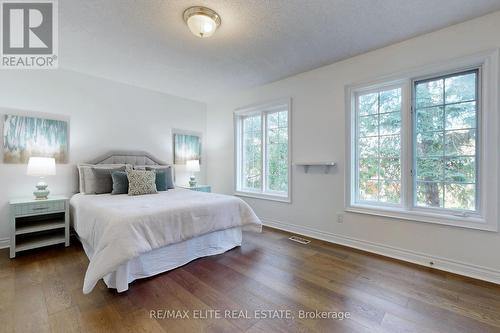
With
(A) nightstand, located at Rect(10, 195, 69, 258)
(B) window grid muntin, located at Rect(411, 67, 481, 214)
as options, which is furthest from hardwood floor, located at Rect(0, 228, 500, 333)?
(B) window grid muntin, located at Rect(411, 67, 481, 214)

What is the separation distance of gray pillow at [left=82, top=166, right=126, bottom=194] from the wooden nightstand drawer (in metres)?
0.36

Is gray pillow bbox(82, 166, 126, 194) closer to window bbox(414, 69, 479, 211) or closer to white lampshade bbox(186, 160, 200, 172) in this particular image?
white lampshade bbox(186, 160, 200, 172)

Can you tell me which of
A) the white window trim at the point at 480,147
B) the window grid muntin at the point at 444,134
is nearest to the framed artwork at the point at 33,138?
the white window trim at the point at 480,147

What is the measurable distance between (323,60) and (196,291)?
3103mm

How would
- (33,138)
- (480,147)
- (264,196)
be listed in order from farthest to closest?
(264,196)
(33,138)
(480,147)

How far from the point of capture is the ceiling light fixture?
2.04 meters

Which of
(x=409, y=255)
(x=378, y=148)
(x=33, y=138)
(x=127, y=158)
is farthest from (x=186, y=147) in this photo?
(x=409, y=255)

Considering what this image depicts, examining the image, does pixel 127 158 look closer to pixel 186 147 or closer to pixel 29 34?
pixel 186 147

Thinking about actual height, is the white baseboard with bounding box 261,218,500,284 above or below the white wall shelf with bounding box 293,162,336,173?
below

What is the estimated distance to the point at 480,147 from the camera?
2.23 meters

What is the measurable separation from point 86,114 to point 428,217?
4.78m

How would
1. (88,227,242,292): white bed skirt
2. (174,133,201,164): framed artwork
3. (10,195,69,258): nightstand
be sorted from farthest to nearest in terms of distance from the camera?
(174,133,201,164): framed artwork, (10,195,69,258): nightstand, (88,227,242,292): white bed skirt

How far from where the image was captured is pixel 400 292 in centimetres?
195

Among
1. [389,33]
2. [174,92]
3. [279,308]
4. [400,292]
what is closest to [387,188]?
[400,292]
